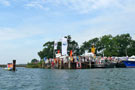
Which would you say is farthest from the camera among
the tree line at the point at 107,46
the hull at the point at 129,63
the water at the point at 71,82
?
the tree line at the point at 107,46

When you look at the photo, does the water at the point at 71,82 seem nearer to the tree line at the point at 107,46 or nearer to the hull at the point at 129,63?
the hull at the point at 129,63

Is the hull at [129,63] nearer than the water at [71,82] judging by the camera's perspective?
No

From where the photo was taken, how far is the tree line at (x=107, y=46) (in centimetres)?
13750

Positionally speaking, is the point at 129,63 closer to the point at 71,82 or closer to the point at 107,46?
the point at 107,46

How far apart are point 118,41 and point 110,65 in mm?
53490

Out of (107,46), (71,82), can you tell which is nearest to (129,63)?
(107,46)

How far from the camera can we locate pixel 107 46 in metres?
140

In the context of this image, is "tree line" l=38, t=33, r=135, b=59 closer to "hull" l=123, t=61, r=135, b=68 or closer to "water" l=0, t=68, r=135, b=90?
"hull" l=123, t=61, r=135, b=68

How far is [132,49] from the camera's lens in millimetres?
139375

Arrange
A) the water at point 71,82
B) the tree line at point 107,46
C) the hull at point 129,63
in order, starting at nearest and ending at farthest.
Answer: the water at point 71,82 → the hull at point 129,63 → the tree line at point 107,46

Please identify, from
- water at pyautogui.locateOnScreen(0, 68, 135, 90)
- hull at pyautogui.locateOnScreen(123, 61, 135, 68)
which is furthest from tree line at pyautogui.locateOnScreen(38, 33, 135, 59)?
water at pyautogui.locateOnScreen(0, 68, 135, 90)

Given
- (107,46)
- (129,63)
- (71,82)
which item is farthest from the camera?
(107,46)

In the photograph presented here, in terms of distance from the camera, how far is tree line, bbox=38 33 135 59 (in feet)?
451

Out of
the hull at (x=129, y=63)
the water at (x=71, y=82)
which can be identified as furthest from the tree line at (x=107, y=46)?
the water at (x=71, y=82)
